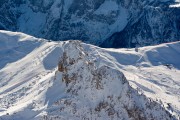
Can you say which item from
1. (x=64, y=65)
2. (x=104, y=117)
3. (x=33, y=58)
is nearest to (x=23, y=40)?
(x=33, y=58)

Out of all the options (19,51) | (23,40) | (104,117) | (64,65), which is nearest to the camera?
(104,117)

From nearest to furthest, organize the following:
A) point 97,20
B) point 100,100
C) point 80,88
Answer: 1. point 100,100
2. point 80,88
3. point 97,20

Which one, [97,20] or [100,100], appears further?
[97,20]

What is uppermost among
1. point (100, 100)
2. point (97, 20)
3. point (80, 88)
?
point (80, 88)

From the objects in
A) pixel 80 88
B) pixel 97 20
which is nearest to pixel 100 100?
pixel 80 88

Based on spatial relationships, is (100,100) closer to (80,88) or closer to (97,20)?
(80,88)

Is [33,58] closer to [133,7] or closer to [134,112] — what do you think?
[134,112]

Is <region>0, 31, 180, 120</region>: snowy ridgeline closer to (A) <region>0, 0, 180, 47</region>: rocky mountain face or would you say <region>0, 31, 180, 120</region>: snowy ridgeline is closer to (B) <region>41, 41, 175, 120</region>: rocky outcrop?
(B) <region>41, 41, 175, 120</region>: rocky outcrop
